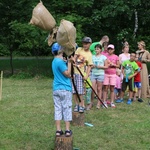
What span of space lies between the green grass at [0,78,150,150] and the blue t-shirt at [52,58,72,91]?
1.00 metres

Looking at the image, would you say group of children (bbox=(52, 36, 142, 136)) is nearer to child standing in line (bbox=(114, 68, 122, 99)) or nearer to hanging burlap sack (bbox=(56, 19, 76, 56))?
child standing in line (bbox=(114, 68, 122, 99))

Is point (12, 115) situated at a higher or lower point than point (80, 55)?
lower

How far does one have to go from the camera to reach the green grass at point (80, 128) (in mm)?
5684

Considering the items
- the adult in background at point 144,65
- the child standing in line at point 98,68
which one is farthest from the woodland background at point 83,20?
the child standing in line at point 98,68

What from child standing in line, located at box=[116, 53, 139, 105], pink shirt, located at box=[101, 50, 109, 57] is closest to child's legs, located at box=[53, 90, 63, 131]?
pink shirt, located at box=[101, 50, 109, 57]

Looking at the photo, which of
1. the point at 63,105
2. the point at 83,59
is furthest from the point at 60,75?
the point at 83,59

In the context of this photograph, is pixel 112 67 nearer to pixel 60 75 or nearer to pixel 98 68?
pixel 98 68

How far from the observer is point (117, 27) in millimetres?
17547

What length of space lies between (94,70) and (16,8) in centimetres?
920

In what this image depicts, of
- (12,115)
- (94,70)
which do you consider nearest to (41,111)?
(12,115)

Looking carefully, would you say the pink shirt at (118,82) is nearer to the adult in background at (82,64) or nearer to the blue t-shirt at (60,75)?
the adult in background at (82,64)

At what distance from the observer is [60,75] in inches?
209

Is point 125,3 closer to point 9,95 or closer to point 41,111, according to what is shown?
point 9,95

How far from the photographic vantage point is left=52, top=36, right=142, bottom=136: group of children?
5.35 metres
